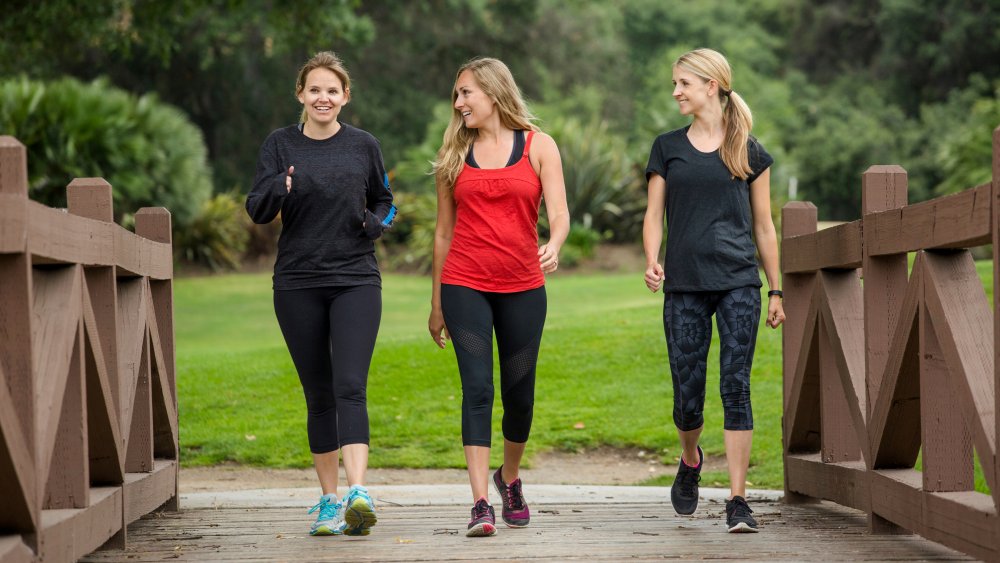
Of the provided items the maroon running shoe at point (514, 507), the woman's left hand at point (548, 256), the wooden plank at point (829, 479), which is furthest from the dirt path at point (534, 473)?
the woman's left hand at point (548, 256)

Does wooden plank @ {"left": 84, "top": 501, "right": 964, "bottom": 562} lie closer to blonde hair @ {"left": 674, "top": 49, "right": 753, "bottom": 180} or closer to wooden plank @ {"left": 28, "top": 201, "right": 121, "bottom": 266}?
wooden plank @ {"left": 28, "top": 201, "right": 121, "bottom": 266}

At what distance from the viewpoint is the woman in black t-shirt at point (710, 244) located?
5.46 m

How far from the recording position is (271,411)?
35.0 feet

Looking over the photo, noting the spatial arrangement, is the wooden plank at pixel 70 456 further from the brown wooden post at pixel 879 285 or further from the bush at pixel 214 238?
the bush at pixel 214 238

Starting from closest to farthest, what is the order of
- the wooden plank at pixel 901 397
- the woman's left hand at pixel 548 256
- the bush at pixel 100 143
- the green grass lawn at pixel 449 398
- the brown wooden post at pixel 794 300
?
the wooden plank at pixel 901 397 → the woman's left hand at pixel 548 256 → the brown wooden post at pixel 794 300 → the green grass lawn at pixel 449 398 → the bush at pixel 100 143

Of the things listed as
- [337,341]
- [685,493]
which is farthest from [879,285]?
[337,341]

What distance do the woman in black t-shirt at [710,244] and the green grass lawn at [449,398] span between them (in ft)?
9.73

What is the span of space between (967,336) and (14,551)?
283cm

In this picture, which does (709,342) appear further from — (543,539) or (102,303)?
(102,303)

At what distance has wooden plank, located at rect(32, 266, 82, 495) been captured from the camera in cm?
390

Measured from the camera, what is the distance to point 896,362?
15.4 feet

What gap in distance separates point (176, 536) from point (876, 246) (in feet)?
9.69

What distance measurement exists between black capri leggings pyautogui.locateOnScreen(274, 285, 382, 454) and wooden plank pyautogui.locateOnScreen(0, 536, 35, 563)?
1.66m

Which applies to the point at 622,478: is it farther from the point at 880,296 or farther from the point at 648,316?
the point at 648,316
